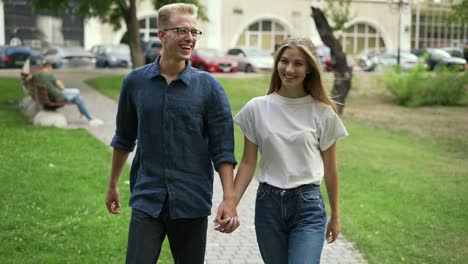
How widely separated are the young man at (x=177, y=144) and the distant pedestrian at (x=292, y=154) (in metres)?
0.16

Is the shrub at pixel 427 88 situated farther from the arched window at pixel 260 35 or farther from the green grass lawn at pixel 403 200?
the arched window at pixel 260 35

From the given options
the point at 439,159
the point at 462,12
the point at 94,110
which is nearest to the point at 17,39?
the point at 94,110

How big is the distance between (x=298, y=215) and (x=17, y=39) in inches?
1909

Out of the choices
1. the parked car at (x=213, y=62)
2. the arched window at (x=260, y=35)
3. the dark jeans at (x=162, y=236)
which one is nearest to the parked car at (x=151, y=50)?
the parked car at (x=213, y=62)

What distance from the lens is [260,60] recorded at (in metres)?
37.8

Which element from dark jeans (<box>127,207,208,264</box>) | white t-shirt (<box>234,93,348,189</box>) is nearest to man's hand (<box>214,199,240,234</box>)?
dark jeans (<box>127,207,208,264</box>)

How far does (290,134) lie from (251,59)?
3426 cm

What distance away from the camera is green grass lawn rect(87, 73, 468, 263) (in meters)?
6.25

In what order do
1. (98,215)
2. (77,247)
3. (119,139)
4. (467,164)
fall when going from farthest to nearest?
(467,164)
(98,215)
(77,247)
(119,139)

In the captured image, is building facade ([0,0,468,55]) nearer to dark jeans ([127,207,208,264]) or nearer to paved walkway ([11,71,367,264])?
paved walkway ([11,71,367,264])

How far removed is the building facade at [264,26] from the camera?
50.0 metres

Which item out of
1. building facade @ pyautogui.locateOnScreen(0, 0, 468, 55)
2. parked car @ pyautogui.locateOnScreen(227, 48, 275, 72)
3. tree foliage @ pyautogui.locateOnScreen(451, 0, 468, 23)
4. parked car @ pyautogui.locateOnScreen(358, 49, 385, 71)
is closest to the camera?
tree foliage @ pyautogui.locateOnScreen(451, 0, 468, 23)

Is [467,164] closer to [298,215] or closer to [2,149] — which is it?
[2,149]

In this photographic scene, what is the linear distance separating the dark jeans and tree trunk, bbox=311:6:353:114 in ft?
49.0
